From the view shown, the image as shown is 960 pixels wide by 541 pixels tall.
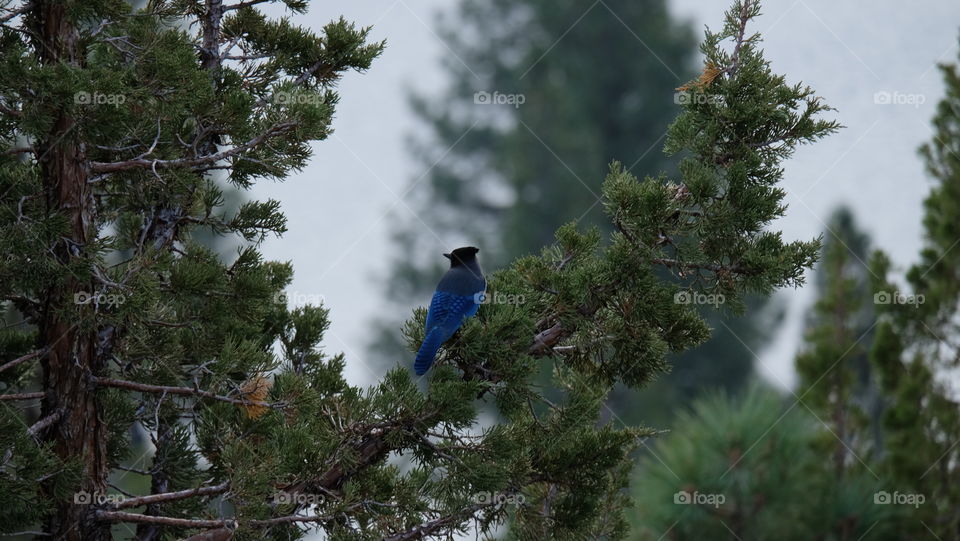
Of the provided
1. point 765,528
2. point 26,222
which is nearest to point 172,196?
point 26,222

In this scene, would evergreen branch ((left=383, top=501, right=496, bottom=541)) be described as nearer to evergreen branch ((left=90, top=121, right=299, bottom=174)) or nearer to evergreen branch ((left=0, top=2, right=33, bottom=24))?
evergreen branch ((left=90, top=121, right=299, bottom=174))

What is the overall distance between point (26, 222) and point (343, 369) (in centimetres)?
205

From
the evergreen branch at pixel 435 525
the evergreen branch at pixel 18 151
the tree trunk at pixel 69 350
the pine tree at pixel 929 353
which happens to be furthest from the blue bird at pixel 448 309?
the pine tree at pixel 929 353

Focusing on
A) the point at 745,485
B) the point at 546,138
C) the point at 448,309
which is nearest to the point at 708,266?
the point at 448,309

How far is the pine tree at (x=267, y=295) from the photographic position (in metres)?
5.06

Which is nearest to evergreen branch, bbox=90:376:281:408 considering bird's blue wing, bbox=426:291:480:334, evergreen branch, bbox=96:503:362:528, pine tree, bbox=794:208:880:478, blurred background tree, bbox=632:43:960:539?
evergreen branch, bbox=96:503:362:528

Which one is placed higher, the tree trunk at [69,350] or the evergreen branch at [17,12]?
the evergreen branch at [17,12]

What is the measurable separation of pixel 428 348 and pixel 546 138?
21.6 metres

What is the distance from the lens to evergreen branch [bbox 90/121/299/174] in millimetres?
5191

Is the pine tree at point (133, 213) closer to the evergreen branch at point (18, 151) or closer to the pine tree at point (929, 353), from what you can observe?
the evergreen branch at point (18, 151)

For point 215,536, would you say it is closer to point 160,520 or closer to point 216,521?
point 216,521

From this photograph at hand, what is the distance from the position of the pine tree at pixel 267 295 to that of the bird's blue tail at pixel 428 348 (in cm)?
8

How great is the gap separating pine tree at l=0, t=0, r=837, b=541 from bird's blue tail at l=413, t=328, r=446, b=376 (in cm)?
8

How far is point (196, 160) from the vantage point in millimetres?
5238
